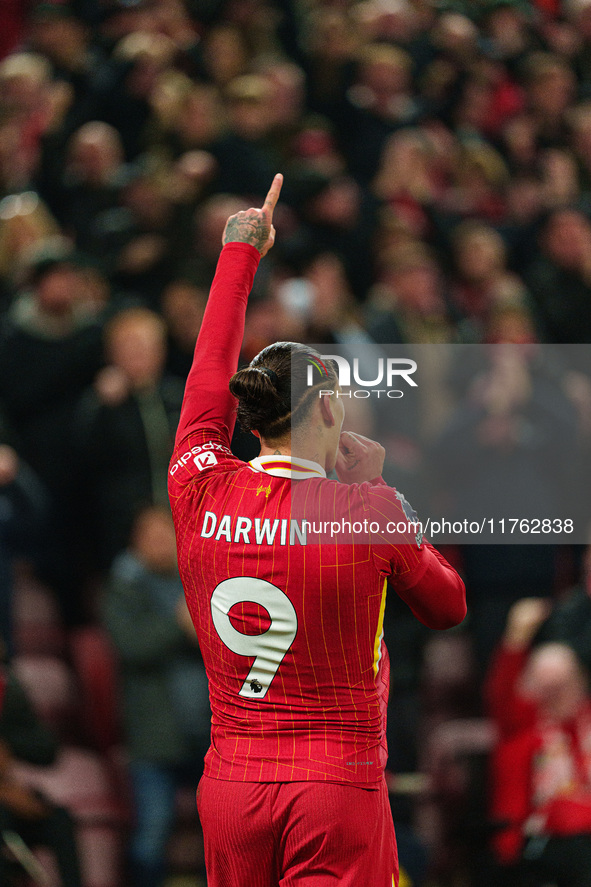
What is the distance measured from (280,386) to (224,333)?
246mm

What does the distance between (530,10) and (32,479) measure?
4.91m

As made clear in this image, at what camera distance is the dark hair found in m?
1.76

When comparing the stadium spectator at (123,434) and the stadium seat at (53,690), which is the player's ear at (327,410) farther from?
the stadium seat at (53,690)

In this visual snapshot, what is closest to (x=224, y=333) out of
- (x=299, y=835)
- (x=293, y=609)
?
(x=293, y=609)

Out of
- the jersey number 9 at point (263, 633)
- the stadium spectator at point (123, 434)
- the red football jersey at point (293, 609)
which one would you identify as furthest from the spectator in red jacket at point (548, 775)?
the jersey number 9 at point (263, 633)

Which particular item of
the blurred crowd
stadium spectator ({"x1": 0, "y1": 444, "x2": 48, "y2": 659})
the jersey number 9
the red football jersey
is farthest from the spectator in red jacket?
the jersey number 9

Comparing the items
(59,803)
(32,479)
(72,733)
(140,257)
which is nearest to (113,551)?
(32,479)

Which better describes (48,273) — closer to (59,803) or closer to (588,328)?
(59,803)

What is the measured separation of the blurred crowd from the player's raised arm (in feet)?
3.81

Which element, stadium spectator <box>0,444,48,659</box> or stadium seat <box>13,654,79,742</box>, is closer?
stadium spectator <box>0,444,48,659</box>

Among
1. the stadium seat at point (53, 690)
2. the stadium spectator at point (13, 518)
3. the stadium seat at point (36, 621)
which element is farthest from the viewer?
the stadium seat at point (36, 621)

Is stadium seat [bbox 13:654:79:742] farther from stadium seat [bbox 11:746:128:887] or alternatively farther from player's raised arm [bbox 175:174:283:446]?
player's raised arm [bbox 175:174:283:446]

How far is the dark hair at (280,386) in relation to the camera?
1.76 m

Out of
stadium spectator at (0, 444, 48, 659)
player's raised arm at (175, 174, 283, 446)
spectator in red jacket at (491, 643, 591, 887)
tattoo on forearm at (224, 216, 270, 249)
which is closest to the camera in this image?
player's raised arm at (175, 174, 283, 446)
